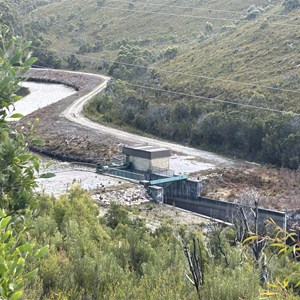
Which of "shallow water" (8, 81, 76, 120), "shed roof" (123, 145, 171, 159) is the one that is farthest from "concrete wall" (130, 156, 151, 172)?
"shallow water" (8, 81, 76, 120)

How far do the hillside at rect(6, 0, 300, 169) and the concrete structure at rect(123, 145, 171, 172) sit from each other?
23.8 feet

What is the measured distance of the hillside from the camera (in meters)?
40.2

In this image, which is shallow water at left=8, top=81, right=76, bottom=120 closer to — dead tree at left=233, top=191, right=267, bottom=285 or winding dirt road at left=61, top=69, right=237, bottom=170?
winding dirt road at left=61, top=69, right=237, bottom=170

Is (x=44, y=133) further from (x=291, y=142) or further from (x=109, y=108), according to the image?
(x=291, y=142)

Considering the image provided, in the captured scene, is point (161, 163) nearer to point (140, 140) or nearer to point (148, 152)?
point (148, 152)

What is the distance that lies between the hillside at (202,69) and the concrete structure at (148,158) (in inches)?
286

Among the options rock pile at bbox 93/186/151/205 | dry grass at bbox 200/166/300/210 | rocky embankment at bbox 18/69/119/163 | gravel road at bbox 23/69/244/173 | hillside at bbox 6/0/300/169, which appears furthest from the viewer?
rocky embankment at bbox 18/69/119/163

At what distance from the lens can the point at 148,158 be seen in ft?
110

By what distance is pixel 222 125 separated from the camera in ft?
133

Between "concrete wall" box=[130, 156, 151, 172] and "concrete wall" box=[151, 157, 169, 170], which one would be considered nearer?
"concrete wall" box=[151, 157, 169, 170]

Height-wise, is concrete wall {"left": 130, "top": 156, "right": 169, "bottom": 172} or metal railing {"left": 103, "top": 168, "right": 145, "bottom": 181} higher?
concrete wall {"left": 130, "top": 156, "right": 169, "bottom": 172}

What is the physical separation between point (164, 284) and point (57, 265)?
222 cm

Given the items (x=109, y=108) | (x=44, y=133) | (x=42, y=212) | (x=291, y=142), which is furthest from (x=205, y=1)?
(x=42, y=212)

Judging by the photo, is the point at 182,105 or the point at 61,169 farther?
the point at 182,105
